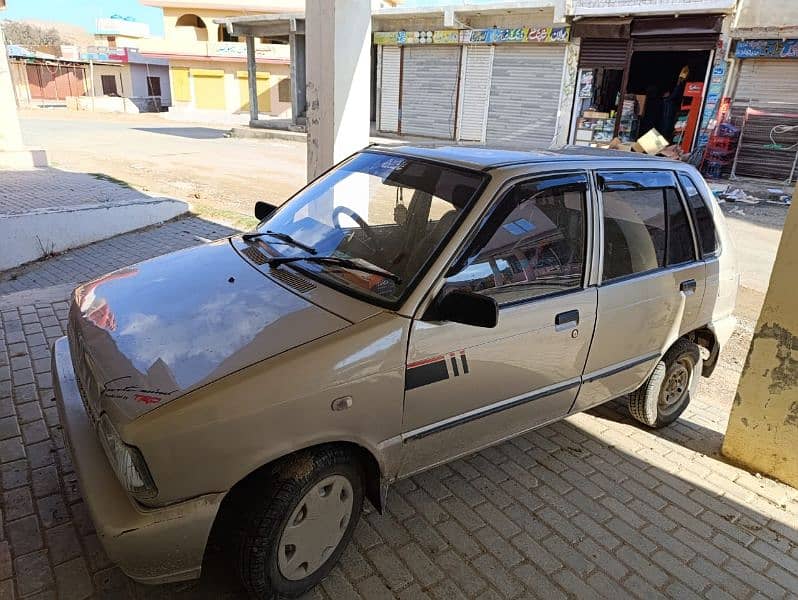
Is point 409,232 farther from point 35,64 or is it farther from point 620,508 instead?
point 35,64

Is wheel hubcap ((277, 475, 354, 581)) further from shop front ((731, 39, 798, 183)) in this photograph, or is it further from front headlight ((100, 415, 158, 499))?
shop front ((731, 39, 798, 183))

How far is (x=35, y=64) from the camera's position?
4109 centimetres

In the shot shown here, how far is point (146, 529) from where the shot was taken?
6.37 feet

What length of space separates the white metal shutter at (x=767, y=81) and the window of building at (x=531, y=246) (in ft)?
53.1

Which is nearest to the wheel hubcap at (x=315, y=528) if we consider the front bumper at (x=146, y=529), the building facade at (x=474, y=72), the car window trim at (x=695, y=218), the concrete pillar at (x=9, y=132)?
the front bumper at (x=146, y=529)

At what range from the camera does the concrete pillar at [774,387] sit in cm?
314

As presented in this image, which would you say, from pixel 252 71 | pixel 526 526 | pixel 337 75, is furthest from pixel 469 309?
pixel 252 71

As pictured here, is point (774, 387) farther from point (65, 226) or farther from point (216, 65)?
point (216, 65)

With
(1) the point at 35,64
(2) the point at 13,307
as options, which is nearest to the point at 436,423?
(2) the point at 13,307

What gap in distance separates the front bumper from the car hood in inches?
12.2

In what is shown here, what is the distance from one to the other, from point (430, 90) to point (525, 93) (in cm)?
416

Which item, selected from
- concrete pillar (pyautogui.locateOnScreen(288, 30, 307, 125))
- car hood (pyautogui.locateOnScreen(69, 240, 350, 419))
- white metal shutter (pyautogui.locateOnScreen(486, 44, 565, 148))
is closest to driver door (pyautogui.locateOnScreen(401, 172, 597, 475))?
car hood (pyautogui.locateOnScreen(69, 240, 350, 419))

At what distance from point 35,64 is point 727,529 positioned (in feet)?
167

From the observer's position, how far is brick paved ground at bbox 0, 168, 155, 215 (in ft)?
27.1
